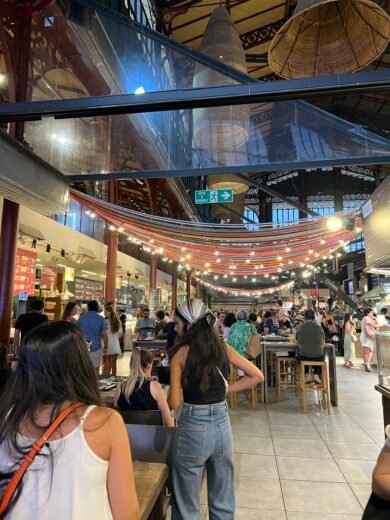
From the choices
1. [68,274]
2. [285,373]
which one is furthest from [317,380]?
[68,274]

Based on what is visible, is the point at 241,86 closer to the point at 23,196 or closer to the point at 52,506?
the point at 23,196

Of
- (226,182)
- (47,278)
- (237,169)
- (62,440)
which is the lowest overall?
(62,440)

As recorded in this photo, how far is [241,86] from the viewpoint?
6.25 ft

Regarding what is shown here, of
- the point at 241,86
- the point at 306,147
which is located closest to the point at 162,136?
the point at 306,147

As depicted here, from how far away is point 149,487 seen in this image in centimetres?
150

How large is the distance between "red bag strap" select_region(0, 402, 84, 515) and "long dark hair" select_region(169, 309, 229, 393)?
1.06 meters

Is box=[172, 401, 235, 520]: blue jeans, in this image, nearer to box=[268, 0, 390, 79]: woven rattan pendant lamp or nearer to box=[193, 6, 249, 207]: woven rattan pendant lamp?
box=[193, 6, 249, 207]: woven rattan pendant lamp

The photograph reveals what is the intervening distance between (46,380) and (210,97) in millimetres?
1571

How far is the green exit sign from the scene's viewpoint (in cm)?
615

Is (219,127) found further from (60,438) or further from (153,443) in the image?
(60,438)

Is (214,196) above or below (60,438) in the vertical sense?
above

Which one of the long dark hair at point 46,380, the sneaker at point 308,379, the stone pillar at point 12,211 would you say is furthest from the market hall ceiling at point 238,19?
the long dark hair at point 46,380

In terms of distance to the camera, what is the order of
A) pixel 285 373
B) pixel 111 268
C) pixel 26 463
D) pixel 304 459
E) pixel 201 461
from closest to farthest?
pixel 26 463 < pixel 201 461 < pixel 304 459 < pixel 285 373 < pixel 111 268

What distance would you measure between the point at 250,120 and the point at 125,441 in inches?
113
